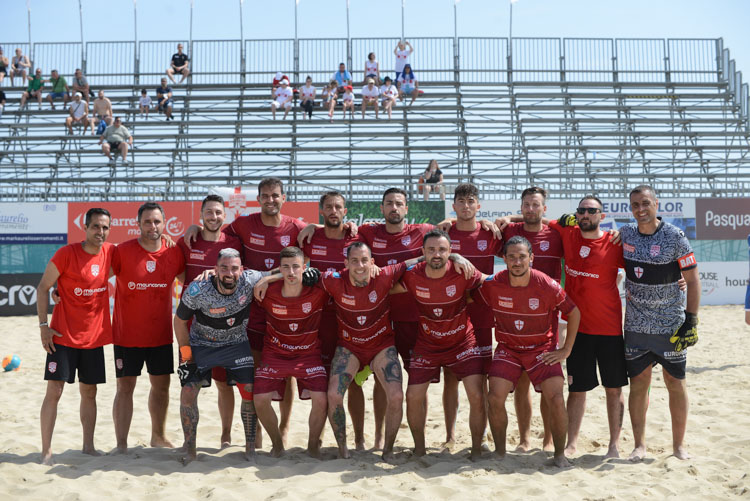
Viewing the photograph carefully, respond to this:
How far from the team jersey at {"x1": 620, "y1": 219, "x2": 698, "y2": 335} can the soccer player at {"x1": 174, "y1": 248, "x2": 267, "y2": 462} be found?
3.15 m

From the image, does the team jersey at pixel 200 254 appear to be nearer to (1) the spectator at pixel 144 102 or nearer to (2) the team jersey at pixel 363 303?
(2) the team jersey at pixel 363 303

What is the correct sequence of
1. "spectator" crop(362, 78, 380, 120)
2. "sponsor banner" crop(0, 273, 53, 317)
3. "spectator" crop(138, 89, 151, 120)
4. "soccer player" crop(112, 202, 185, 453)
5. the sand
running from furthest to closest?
1. "spectator" crop(138, 89, 151, 120)
2. "spectator" crop(362, 78, 380, 120)
3. "sponsor banner" crop(0, 273, 53, 317)
4. "soccer player" crop(112, 202, 185, 453)
5. the sand

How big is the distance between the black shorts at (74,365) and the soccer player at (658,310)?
434 cm

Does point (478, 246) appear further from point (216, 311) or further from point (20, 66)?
point (20, 66)

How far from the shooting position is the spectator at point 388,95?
19.8 m

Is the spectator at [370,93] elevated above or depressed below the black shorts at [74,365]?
above

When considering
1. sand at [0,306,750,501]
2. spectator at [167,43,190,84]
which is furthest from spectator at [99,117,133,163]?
sand at [0,306,750,501]

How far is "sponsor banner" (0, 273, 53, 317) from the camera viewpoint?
13.8 m

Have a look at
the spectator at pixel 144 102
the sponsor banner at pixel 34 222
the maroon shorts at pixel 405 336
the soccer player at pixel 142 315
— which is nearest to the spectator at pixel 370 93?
the spectator at pixel 144 102

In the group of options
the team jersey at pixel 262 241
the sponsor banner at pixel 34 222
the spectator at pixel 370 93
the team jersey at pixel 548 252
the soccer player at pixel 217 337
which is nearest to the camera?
the soccer player at pixel 217 337

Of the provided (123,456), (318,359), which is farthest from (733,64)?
(123,456)

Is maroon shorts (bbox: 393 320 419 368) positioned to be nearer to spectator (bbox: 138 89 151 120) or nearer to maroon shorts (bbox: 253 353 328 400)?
maroon shorts (bbox: 253 353 328 400)

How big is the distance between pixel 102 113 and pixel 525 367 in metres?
17.7

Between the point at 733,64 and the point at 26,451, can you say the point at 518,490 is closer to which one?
the point at 26,451
